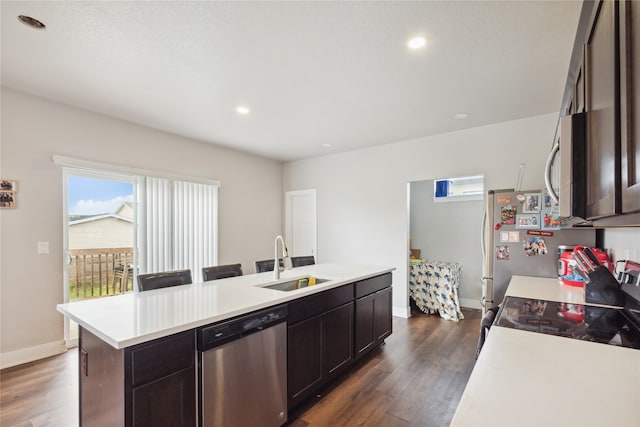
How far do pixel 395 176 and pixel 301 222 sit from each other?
6.98 ft

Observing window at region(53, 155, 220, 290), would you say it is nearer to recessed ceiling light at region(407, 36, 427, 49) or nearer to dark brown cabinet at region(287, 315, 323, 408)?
dark brown cabinet at region(287, 315, 323, 408)

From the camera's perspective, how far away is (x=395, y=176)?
4.73 m

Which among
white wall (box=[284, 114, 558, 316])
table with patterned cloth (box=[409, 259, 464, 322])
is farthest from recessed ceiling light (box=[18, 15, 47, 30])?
table with patterned cloth (box=[409, 259, 464, 322])

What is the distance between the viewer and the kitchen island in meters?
1.35

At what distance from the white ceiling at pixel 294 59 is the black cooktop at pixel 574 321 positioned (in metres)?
1.80

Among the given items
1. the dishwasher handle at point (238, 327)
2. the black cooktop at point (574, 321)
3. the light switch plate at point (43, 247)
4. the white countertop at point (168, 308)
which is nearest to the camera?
the black cooktop at point (574, 321)

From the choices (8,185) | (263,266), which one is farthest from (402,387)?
(8,185)

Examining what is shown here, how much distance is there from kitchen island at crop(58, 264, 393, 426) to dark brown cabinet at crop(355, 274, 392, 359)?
0.04 meters

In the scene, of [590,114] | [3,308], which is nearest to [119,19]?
[590,114]

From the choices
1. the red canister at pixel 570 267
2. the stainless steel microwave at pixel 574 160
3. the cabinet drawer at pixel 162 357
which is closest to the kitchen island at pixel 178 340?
the cabinet drawer at pixel 162 357

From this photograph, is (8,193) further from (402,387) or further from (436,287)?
(436,287)

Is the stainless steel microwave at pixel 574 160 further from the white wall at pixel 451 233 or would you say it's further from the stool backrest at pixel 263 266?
the white wall at pixel 451 233

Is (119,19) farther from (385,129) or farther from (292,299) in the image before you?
(385,129)

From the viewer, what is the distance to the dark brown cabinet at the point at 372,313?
2826 mm
